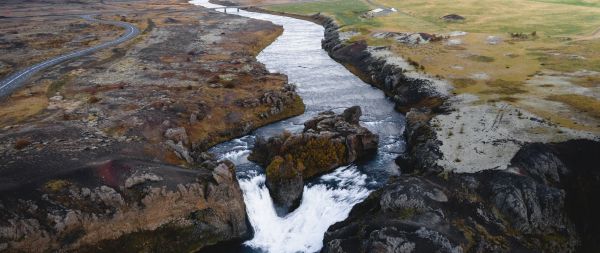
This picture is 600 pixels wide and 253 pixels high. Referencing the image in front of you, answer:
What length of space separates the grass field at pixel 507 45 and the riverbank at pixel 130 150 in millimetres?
31211

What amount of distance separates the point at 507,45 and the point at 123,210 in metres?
90.0

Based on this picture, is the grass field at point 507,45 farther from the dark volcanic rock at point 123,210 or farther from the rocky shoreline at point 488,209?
the dark volcanic rock at point 123,210

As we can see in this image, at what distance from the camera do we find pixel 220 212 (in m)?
40.8

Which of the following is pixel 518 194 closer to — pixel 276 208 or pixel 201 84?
pixel 276 208

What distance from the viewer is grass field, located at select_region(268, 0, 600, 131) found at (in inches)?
2680

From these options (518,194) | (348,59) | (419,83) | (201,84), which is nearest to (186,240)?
(518,194)

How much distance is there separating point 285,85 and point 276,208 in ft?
117

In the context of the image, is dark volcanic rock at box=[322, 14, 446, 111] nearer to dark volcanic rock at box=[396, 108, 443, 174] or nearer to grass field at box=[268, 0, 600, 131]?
grass field at box=[268, 0, 600, 131]

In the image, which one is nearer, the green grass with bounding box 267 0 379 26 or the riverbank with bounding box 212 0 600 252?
→ the riverbank with bounding box 212 0 600 252

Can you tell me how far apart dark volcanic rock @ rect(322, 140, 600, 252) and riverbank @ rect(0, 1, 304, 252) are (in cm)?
1233

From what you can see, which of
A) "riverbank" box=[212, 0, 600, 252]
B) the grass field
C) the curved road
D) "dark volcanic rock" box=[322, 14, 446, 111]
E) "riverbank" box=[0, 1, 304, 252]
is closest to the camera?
"riverbank" box=[212, 0, 600, 252]

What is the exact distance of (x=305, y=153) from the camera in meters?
50.0

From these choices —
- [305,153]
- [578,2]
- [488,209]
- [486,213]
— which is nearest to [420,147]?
[305,153]

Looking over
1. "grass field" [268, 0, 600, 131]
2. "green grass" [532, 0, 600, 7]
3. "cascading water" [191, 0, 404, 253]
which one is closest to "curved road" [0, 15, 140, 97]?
"cascading water" [191, 0, 404, 253]
